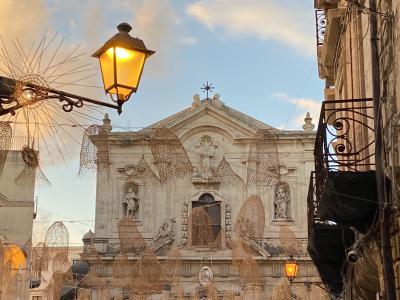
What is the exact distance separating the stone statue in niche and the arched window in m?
1.07

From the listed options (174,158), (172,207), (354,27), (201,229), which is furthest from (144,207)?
(354,27)

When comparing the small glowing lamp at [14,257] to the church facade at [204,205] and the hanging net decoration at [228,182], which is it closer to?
the church facade at [204,205]

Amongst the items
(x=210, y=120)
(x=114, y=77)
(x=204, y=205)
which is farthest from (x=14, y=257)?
(x=114, y=77)

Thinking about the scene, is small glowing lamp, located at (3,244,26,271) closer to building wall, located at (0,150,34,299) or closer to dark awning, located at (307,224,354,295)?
building wall, located at (0,150,34,299)

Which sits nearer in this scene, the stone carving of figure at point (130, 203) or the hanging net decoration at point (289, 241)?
the hanging net decoration at point (289, 241)

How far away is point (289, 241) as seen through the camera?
33.4 metres

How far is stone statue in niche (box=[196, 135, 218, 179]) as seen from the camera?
123ft

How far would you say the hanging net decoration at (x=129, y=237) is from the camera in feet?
111

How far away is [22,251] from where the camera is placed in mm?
31391

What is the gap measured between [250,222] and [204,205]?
4.20 metres

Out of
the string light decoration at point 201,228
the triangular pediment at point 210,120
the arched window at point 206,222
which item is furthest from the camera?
the triangular pediment at point 210,120

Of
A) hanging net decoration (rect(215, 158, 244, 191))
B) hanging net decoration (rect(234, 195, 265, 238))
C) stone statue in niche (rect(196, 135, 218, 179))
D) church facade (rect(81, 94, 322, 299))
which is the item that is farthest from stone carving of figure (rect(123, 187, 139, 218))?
hanging net decoration (rect(234, 195, 265, 238))

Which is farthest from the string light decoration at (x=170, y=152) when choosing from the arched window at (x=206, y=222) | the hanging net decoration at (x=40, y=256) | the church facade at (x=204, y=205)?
the church facade at (x=204, y=205)

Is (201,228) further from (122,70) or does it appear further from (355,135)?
(122,70)
